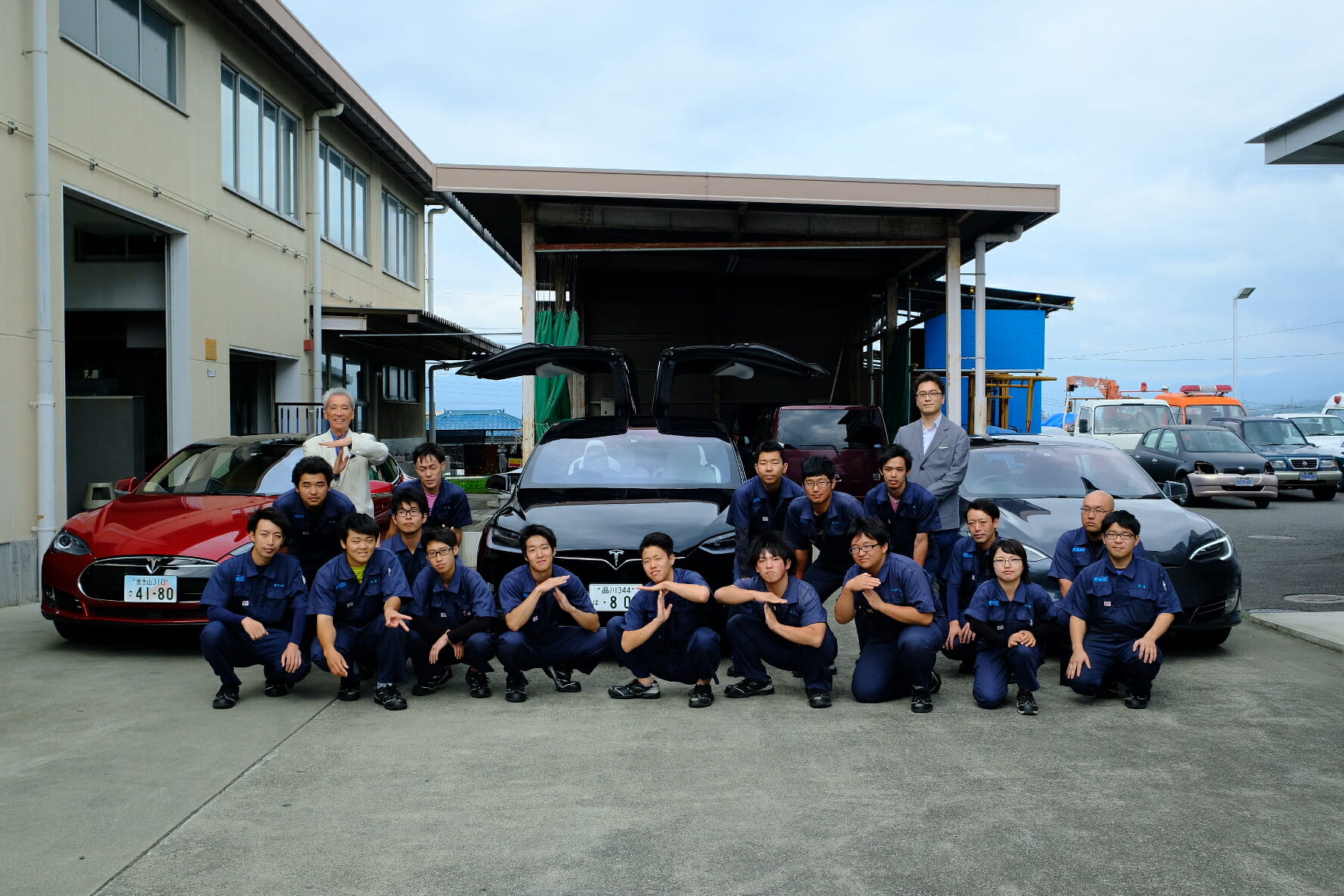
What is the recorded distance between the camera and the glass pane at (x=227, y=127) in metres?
13.6

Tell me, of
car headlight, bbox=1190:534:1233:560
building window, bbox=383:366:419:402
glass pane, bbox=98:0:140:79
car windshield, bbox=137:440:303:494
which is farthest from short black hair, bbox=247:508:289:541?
building window, bbox=383:366:419:402

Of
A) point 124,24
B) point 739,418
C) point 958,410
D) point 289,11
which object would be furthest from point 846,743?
point 739,418

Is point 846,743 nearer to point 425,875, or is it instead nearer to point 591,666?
point 591,666

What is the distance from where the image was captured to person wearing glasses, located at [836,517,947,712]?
5.61 m

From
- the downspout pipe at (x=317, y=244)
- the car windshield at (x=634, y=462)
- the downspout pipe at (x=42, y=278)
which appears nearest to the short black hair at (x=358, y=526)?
the car windshield at (x=634, y=462)

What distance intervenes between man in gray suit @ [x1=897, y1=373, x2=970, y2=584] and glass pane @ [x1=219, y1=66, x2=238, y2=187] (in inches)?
399

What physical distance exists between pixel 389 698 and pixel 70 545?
2.64m

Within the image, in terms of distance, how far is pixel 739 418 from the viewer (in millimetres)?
20328

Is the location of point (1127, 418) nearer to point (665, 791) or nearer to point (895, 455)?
point (895, 455)

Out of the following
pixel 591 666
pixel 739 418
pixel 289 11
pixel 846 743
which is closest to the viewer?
pixel 846 743

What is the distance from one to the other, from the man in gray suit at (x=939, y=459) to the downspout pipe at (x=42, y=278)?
7183 mm

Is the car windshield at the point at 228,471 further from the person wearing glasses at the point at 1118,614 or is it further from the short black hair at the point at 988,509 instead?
the person wearing glasses at the point at 1118,614

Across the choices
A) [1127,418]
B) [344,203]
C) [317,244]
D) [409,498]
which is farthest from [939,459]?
[1127,418]

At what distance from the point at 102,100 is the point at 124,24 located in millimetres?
1185
